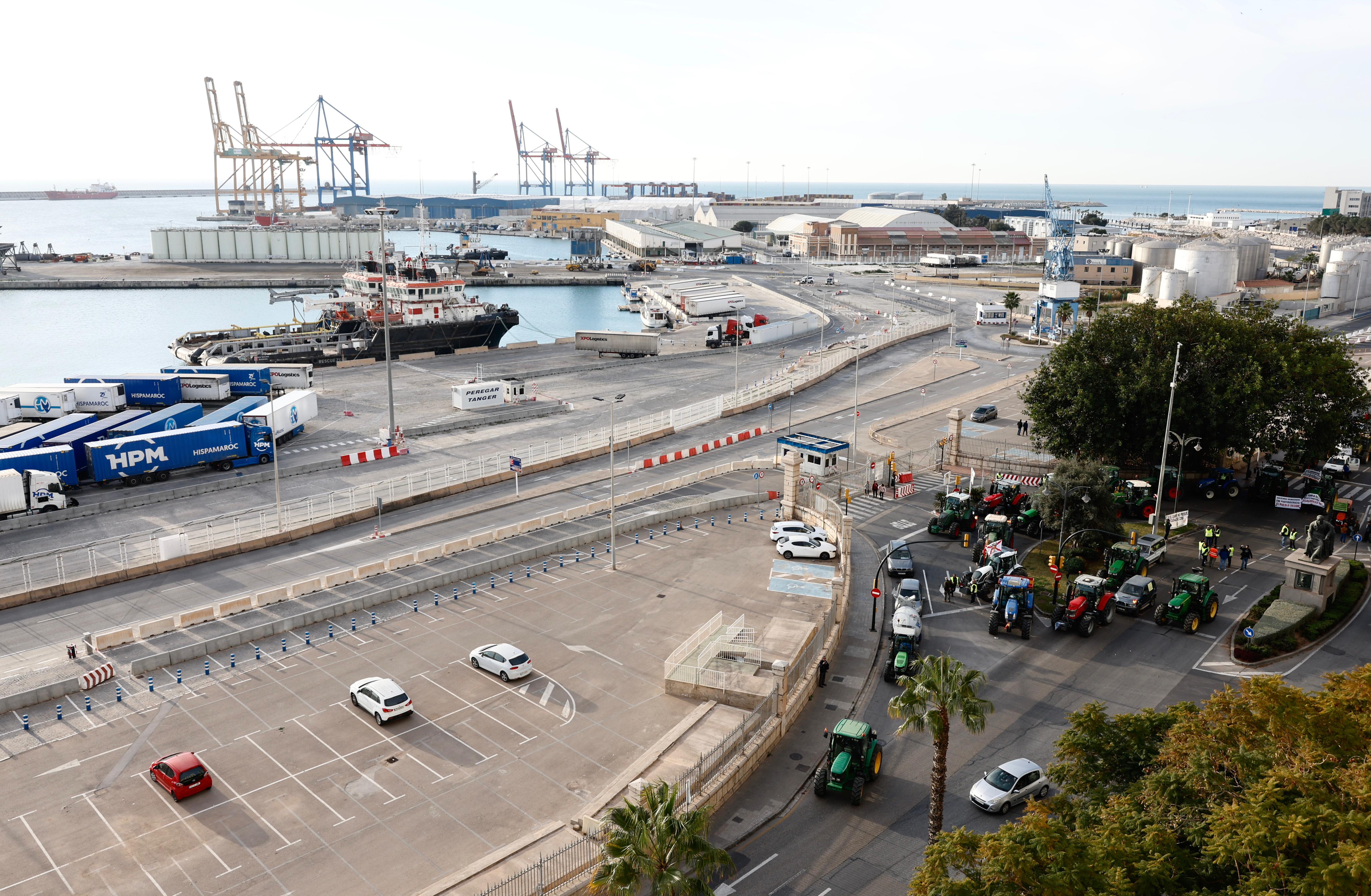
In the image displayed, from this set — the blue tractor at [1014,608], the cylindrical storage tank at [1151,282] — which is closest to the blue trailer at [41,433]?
the blue tractor at [1014,608]

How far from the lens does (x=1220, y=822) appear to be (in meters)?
14.1

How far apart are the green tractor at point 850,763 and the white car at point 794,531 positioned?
14585 mm

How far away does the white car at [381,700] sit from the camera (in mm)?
25172

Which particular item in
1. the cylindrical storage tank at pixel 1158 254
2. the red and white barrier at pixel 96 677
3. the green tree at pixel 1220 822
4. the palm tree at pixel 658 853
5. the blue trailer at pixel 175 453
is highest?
the cylindrical storage tank at pixel 1158 254

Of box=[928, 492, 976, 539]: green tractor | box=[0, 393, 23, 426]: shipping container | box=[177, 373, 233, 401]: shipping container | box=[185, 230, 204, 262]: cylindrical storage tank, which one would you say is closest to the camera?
box=[928, 492, 976, 539]: green tractor

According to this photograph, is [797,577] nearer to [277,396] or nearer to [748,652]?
[748,652]

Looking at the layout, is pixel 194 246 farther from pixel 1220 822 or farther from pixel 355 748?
pixel 1220 822

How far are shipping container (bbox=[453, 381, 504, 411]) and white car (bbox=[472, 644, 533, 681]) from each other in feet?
126

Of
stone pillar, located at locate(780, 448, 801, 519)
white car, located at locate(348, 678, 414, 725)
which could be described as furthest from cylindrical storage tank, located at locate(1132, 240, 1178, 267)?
white car, located at locate(348, 678, 414, 725)

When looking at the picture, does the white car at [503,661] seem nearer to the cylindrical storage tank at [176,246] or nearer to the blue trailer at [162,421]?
the blue trailer at [162,421]

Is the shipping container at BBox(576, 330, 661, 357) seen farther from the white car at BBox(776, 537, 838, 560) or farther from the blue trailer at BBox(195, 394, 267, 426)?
the white car at BBox(776, 537, 838, 560)

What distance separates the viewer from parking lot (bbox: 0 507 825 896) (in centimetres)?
2003

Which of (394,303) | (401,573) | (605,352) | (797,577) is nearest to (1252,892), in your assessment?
(797,577)

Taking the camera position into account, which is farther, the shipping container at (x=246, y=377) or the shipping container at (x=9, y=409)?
the shipping container at (x=246, y=377)
